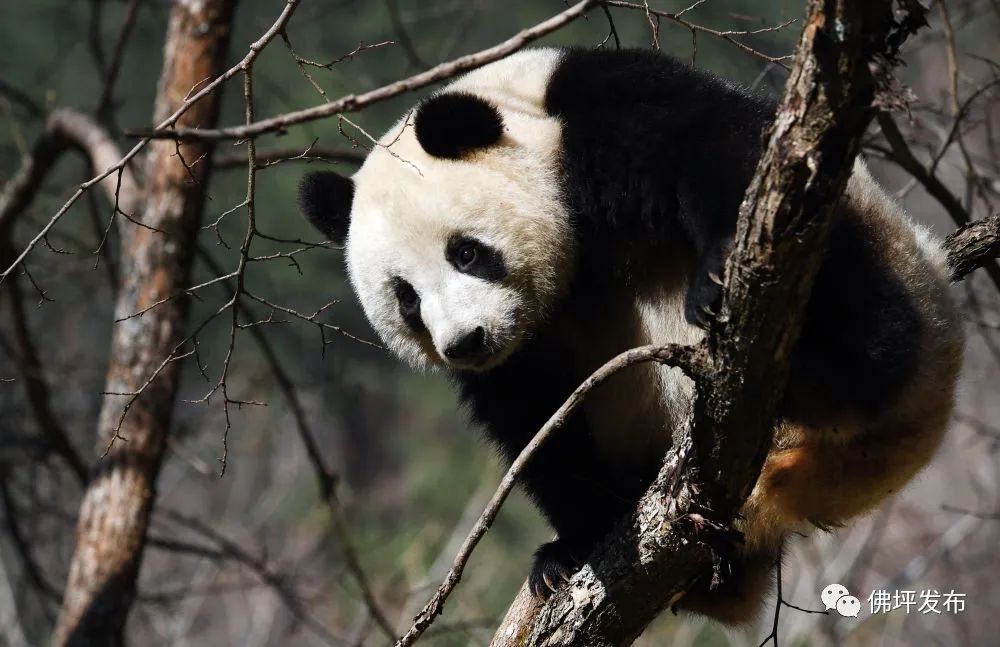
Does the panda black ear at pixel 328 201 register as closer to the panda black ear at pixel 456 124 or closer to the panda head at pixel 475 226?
the panda head at pixel 475 226

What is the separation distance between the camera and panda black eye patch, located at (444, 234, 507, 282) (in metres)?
3.30

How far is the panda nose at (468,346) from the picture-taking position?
3166mm

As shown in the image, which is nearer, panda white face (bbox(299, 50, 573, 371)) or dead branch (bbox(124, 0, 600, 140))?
dead branch (bbox(124, 0, 600, 140))

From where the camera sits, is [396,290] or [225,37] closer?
[396,290]

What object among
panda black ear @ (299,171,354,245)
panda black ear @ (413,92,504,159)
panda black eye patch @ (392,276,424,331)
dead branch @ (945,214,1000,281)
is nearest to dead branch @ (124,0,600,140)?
panda black ear @ (413,92,504,159)

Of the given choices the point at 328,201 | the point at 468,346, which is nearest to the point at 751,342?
the point at 468,346

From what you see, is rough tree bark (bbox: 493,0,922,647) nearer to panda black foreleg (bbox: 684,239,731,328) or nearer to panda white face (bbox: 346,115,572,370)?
panda black foreleg (bbox: 684,239,731,328)

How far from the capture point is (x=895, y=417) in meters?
3.06

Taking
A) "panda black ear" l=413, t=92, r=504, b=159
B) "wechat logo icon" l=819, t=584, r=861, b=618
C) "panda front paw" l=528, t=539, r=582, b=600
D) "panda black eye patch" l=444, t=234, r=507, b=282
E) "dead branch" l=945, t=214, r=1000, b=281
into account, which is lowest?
"wechat logo icon" l=819, t=584, r=861, b=618

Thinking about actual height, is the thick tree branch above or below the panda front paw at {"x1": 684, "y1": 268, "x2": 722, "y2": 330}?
below

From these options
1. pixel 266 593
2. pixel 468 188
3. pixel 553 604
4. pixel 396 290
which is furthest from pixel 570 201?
pixel 266 593

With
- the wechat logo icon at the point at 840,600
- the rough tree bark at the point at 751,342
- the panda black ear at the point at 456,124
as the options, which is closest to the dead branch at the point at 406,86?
the rough tree bark at the point at 751,342

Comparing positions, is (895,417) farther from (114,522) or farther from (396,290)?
(114,522)

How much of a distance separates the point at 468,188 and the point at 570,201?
13.2 inches
